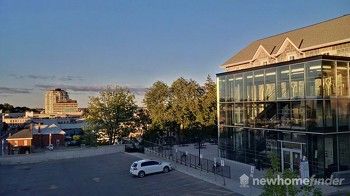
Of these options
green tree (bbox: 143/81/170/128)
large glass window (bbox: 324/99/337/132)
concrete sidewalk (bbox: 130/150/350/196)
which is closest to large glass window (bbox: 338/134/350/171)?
large glass window (bbox: 324/99/337/132)

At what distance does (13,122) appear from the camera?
167375 mm

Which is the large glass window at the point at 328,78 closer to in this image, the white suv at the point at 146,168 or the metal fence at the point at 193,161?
the metal fence at the point at 193,161

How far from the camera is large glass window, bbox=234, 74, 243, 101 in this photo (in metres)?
35.6

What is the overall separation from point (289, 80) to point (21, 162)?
30.3m

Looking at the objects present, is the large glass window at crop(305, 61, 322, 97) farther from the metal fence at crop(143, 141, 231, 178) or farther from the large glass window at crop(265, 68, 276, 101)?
the metal fence at crop(143, 141, 231, 178)

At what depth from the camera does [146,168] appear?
32.2m

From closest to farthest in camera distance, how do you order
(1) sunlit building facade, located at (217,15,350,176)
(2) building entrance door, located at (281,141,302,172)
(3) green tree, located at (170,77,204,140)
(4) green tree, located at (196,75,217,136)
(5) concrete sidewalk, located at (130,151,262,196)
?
(5) concrete sidewalk, located at (130,151,262,196) < (1) sunlit building facade, located at (217,15,350,176) < (2) building entrance door, located at (281,141,302,172) < (4) green tree, located at (196,75,217,136) < (3) green tree, located at (170,77,204,140)

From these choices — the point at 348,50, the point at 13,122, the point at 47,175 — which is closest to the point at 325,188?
the point at 348,50

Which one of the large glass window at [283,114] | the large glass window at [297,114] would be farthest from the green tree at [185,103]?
the large glass window at [297,114]

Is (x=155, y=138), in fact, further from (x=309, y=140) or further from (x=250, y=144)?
(x=309, y=140)

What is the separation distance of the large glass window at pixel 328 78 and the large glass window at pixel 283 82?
302 centimetres

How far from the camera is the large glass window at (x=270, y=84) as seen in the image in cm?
3100

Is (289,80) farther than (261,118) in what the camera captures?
No

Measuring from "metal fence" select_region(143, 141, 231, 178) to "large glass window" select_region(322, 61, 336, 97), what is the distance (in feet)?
30.1
